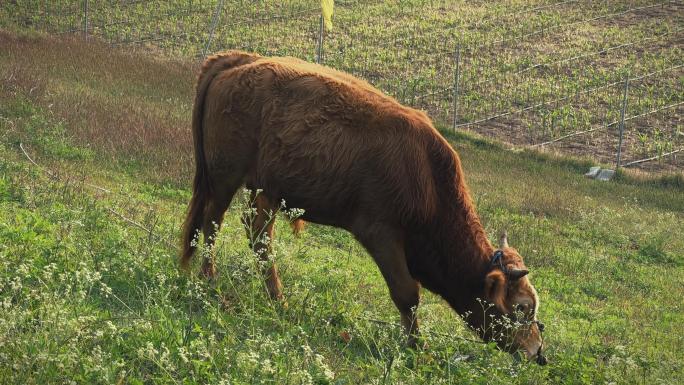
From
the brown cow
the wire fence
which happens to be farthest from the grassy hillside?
the wire fence

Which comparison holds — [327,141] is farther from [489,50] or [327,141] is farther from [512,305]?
[489,50]

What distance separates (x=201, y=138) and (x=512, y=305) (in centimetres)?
316

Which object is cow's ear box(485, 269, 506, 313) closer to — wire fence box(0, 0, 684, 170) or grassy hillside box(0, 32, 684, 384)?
grassy hillside box(0, 32, 684, 384)

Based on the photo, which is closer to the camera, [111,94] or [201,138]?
[201,138]

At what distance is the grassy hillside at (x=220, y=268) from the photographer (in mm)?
4867

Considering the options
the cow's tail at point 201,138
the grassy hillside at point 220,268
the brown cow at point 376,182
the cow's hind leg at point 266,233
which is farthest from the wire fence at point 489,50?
the brown cow at point 376,182

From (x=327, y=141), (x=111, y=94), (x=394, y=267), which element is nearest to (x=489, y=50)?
(x=111, y=94)

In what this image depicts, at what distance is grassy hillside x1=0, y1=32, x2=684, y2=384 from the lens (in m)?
4.87

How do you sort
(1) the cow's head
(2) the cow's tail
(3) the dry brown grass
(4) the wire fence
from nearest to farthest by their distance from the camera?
1. (1) the cow's head
2. (2) the cow's tail
3. (3) the dry brown grass
4. (4) the wire fence

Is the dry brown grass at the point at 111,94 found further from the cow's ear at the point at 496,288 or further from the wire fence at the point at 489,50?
the cow's ear at the point at 496,288

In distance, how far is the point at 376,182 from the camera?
7492 mm

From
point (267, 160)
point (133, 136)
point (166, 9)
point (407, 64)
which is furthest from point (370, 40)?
point (267, 160)

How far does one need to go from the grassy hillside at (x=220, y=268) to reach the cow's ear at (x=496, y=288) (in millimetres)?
406

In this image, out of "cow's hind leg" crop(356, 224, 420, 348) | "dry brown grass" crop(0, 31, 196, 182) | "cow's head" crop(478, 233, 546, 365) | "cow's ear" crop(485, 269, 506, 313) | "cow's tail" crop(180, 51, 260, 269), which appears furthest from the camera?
"dry brown grass" crop(0, 31, 196, 182)
